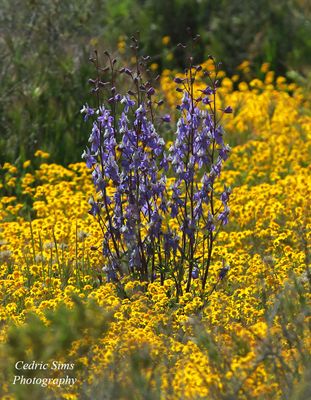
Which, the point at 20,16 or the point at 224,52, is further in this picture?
the point at 224,52

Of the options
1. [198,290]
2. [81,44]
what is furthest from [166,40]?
[198,290]

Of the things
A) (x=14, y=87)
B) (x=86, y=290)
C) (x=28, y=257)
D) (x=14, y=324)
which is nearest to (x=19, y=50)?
(x=14, y=87)

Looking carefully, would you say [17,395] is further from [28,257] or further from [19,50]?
[19,50]

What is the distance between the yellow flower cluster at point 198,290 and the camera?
344cm

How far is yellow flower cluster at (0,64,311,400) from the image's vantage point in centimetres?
344

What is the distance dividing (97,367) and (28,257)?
2.10 meters

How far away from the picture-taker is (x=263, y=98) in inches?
379

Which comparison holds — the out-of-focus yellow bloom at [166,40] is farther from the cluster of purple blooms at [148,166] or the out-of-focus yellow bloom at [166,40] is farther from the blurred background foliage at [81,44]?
the cluster of purple blooms at [148,166]

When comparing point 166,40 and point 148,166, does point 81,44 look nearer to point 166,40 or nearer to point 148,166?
point 166,40

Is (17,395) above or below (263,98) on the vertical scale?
below

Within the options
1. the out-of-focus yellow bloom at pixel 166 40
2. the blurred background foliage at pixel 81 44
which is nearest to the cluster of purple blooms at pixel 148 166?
the blurred background foliage at pixel 81 44

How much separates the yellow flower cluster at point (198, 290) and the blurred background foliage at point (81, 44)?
1.82 feet

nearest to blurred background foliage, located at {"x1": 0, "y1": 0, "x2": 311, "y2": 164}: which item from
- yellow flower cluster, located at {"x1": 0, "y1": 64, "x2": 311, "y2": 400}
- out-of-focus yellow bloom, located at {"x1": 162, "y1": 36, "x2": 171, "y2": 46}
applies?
out-of-focus yellow bloom, located at {"x1": 162, "y1": 36, "x2": 171, "y2": 46}

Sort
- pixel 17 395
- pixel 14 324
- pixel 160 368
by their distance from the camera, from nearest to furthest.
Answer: pixel 17 395
pixel 160 368
pixel 14 324
